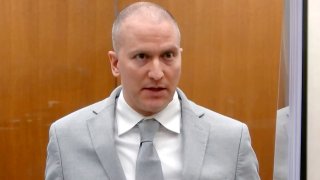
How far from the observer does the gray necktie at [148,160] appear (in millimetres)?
1128

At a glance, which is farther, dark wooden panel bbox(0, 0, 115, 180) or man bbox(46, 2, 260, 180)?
dark wooden panel bbox(0, 0, 115, 180)

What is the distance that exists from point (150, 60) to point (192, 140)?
9.0 inches

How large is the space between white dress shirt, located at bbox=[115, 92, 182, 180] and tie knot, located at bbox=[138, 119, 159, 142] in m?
0.01

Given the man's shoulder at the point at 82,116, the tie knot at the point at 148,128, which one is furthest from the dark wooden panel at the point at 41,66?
the tie knot at the point at 148,128

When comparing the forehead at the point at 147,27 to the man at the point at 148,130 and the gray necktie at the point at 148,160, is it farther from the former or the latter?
the gray necktie at the point at 148,160

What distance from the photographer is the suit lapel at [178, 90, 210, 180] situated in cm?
113

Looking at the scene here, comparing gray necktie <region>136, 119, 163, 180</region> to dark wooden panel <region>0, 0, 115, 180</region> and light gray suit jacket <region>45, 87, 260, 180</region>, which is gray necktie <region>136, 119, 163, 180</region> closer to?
light gray suit jacket <region>45, 87, 260, 180</region>

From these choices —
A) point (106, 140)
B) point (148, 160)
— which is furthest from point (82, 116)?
point (148, 160)

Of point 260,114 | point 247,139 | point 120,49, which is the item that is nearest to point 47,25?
point 260,114

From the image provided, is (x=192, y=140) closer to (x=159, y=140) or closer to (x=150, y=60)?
(x=159, y=140)

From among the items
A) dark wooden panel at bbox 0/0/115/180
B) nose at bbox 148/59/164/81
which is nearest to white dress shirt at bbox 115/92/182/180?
nose at bbox 148/59/164/81

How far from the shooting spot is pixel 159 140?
3.91 ft

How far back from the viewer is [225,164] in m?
1.16

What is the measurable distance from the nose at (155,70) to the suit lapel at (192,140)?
0.57ft
